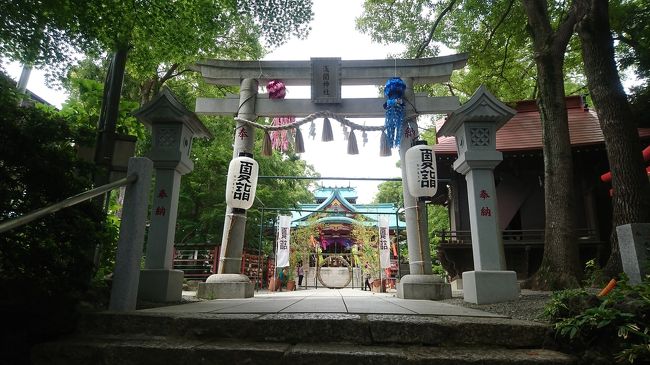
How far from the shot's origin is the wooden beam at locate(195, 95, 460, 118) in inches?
319

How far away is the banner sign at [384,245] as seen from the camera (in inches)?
595

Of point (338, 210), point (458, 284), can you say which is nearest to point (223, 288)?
point (458, 284)

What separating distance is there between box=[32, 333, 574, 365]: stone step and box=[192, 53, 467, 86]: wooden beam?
6602mm

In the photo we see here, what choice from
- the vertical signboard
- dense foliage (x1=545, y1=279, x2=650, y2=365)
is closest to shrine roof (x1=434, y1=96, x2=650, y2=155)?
the vertical signboard

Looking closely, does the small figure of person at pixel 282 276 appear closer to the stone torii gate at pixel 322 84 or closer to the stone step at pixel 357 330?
the stone torii gate at pixel 322 84

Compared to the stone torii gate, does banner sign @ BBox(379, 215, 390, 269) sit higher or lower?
lower

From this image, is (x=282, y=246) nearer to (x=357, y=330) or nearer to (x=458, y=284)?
(x=458, y=284)

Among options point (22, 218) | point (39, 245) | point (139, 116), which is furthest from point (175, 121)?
point (22, 218)

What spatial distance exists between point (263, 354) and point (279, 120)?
22.5 ft

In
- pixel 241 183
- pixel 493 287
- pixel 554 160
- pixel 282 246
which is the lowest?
pixel 493 287

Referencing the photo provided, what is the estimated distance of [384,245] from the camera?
15.4 meters

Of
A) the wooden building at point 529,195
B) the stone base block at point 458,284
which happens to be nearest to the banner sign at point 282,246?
the wooden building at point 529,195

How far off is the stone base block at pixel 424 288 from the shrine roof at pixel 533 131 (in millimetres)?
5425

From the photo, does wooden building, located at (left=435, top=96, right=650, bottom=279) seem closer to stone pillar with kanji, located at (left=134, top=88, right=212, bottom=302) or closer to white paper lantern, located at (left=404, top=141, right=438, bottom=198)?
white paper lantern, located at (left=404, top=141, right=438, bottom=198)
